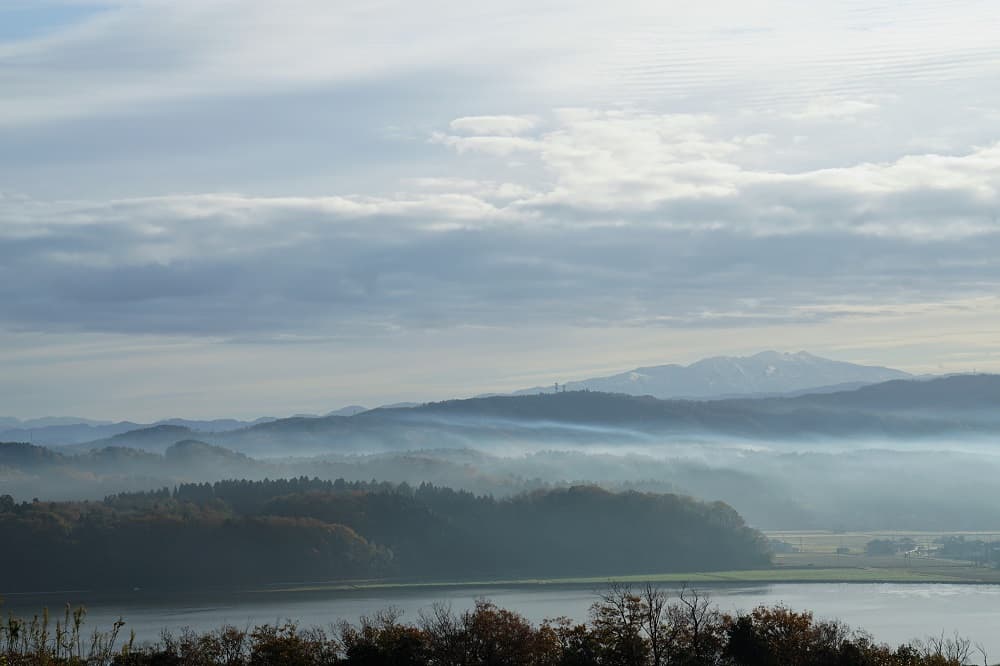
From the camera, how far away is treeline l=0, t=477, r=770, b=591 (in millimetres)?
116438

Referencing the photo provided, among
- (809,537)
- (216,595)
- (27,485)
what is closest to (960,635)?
(216,595)

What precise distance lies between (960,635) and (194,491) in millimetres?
112273

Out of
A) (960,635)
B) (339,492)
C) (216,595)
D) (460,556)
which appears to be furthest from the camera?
(339,492)

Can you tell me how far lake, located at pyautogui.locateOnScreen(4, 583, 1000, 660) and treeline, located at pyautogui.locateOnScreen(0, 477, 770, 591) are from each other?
9.51m

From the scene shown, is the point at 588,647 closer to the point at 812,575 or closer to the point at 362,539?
the point at 812,575

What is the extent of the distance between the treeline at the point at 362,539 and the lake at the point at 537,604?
9.51 m

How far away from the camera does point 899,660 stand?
3731 cm

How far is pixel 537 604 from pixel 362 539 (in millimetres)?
38797

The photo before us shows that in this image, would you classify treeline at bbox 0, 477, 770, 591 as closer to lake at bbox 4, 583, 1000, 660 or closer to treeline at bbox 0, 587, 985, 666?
lake at bbox 4, 583, 1000, 660

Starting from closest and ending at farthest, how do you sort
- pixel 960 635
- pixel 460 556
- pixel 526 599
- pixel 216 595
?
pixel 960 635, pixel 526 599, pixel 216 595, pixel 460 556

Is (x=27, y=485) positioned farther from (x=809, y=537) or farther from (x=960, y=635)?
(x=960, y=635)

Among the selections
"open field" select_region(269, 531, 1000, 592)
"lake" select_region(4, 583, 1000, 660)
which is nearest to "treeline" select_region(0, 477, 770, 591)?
Answer: "open field" select_region(269, 531, 1000, 592)

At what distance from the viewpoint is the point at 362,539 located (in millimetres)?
123750

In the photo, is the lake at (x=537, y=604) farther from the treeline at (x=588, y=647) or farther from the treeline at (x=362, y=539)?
the treeline at (x=588, y=647)
